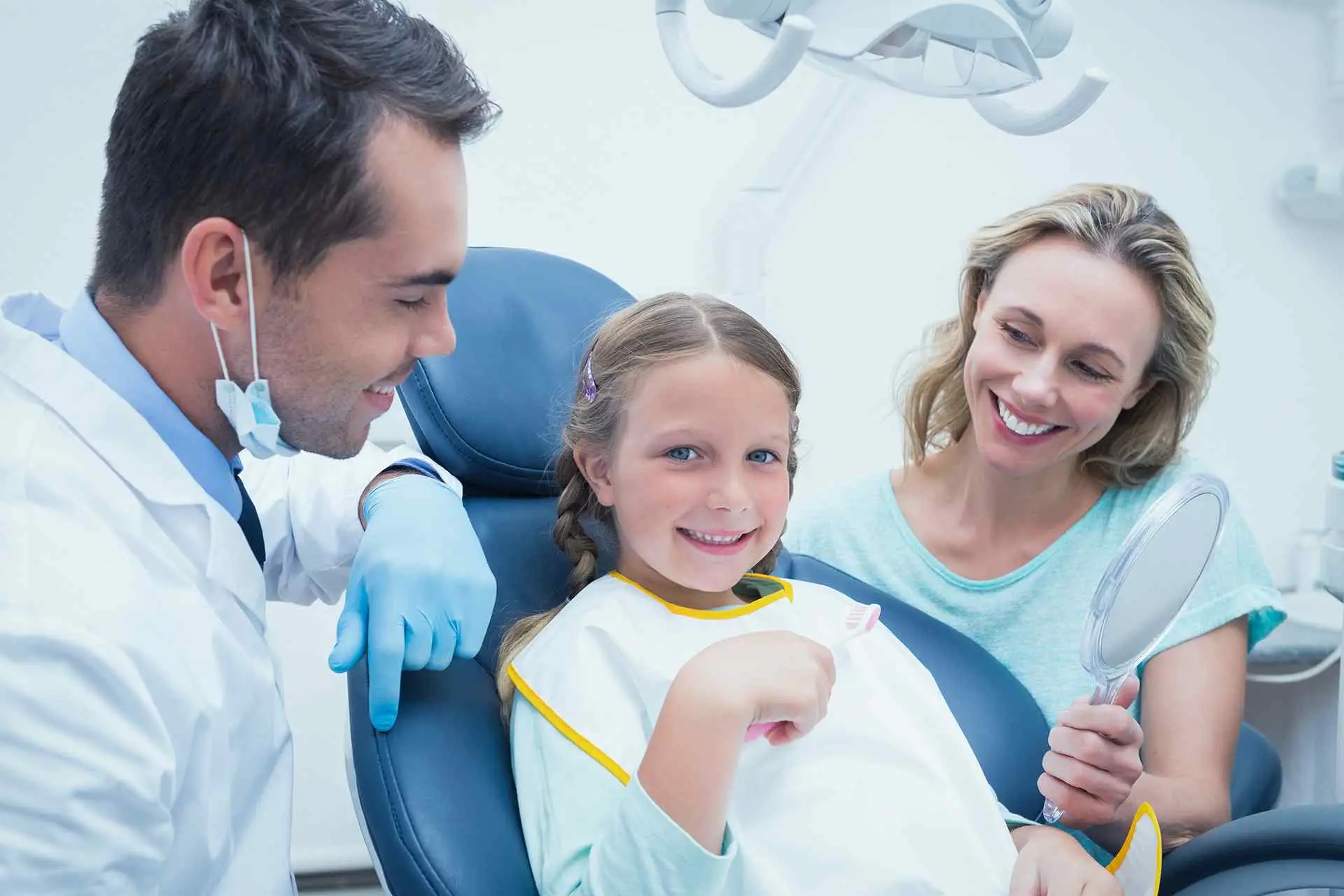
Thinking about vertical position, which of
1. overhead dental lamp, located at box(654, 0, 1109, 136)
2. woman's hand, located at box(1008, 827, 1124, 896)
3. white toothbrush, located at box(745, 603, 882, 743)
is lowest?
woman's hand, located at box(1008, 827, 1124, 896)

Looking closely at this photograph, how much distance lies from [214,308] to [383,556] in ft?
1.02

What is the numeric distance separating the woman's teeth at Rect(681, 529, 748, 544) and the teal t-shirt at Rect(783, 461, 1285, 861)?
498 mm

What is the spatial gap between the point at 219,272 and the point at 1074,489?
3.78 ft

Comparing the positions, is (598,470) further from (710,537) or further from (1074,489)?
(1074,489)

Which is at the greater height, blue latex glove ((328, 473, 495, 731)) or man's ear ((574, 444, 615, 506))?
man's ear ((574, 444, 615, 506))

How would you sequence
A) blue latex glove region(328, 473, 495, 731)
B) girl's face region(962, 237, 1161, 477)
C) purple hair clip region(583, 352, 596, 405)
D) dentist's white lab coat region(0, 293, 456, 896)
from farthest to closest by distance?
girl's face region(962, 237, 1161, 477) < purple hair clip region(583, 352, 596, 405) < blue latex glove region(328, 473, 495, 731) < dentist's white lab coat region(0, 293, 456, 896)

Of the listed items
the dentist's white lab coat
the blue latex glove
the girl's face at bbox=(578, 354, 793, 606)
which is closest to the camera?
the dentist's white lab coat

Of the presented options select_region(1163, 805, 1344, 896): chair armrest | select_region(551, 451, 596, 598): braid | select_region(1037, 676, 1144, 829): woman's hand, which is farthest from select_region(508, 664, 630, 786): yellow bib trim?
select_region(1163, 805, 1344, 896): chair armrest

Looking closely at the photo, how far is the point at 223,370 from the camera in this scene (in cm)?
109

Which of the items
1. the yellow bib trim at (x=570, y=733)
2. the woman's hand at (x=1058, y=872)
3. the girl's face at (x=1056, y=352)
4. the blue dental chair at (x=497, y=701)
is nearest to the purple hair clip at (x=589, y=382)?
the blue dental chair at (x=497, y=701)

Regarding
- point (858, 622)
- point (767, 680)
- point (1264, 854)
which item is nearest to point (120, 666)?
point (767, 680)

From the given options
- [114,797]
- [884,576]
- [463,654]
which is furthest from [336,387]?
[884,576]

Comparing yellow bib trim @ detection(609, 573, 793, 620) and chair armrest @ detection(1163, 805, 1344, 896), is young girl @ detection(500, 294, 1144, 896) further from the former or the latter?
chair armrest @ detection(1163, 805, 1344, 896)

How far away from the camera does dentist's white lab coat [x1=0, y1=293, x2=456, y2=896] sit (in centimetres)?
84
